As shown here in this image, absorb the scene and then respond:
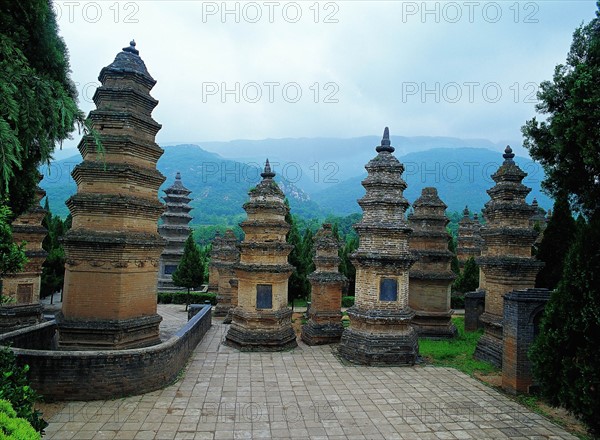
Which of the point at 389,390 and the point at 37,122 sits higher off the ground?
the point at 37,122

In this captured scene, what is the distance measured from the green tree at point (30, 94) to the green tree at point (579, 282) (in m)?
8.32

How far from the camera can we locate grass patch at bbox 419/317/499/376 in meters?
13.5

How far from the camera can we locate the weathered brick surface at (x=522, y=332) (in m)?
10.6

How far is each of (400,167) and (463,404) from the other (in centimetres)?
786

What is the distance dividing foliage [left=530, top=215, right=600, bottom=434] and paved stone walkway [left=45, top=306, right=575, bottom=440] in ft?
4.68

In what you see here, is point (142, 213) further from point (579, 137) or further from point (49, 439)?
point (579, 137)

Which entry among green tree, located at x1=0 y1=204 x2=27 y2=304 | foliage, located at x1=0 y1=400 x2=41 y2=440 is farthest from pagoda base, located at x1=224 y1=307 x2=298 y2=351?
foliage, located at x1=0 y1=400 x2=41 y2=440

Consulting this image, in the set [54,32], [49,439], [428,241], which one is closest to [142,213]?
[54,32]

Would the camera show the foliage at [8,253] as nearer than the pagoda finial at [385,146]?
Yes

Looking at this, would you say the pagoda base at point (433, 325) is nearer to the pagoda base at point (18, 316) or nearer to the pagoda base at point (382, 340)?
the pagoda base at point (382, 340)

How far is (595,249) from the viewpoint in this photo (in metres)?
7.44

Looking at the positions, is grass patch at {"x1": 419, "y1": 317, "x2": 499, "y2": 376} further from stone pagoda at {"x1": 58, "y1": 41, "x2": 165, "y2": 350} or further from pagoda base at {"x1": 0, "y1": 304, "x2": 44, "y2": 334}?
pagoda base at {"x1": 0, "y1": 304, "x2": 44, "y2": 334}

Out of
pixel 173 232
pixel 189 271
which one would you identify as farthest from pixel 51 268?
pixel 173 232

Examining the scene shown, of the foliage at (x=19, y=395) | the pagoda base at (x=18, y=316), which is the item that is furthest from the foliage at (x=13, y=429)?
the pagoda base at (x=18, y=316)
